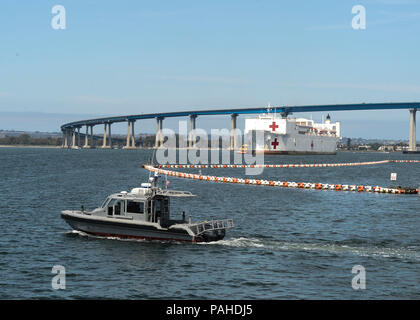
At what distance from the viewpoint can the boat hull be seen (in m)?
27.3

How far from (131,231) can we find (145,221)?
0.90m

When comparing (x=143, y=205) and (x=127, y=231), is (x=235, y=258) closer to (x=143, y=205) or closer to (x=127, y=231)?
(x=143, y=205)

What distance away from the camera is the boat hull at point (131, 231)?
27.3m

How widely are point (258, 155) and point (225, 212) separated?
151638 mm

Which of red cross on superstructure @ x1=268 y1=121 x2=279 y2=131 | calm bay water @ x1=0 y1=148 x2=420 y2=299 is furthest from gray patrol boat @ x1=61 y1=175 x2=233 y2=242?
red cross on superstructure @ x1=268 y1=121 x2=279 y2=131

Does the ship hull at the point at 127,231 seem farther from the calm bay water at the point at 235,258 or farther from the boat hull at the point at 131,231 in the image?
the calm bay water at the point at 235,258

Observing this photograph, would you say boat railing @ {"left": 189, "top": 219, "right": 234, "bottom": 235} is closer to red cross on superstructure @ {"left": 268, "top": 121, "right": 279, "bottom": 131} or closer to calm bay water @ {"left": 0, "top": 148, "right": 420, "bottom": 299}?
calm bay water @ {"left": 0, "top": 148, "right": 420, "bottom": 299}

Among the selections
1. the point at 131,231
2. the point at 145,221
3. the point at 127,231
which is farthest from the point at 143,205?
the point at 127,231

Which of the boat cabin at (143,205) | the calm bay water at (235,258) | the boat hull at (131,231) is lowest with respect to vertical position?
the calm bay water at (235,258)

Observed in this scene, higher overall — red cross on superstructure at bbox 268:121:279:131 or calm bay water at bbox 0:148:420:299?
red cross on superstructure at bbox 268:121:279:131

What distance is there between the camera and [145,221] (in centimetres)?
2761

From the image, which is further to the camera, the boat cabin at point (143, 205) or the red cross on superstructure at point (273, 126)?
the red cross on superstructure at point (273, 126)

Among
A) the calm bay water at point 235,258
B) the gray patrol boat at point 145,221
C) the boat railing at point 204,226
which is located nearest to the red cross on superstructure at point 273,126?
the calm bay water at point 235,258
